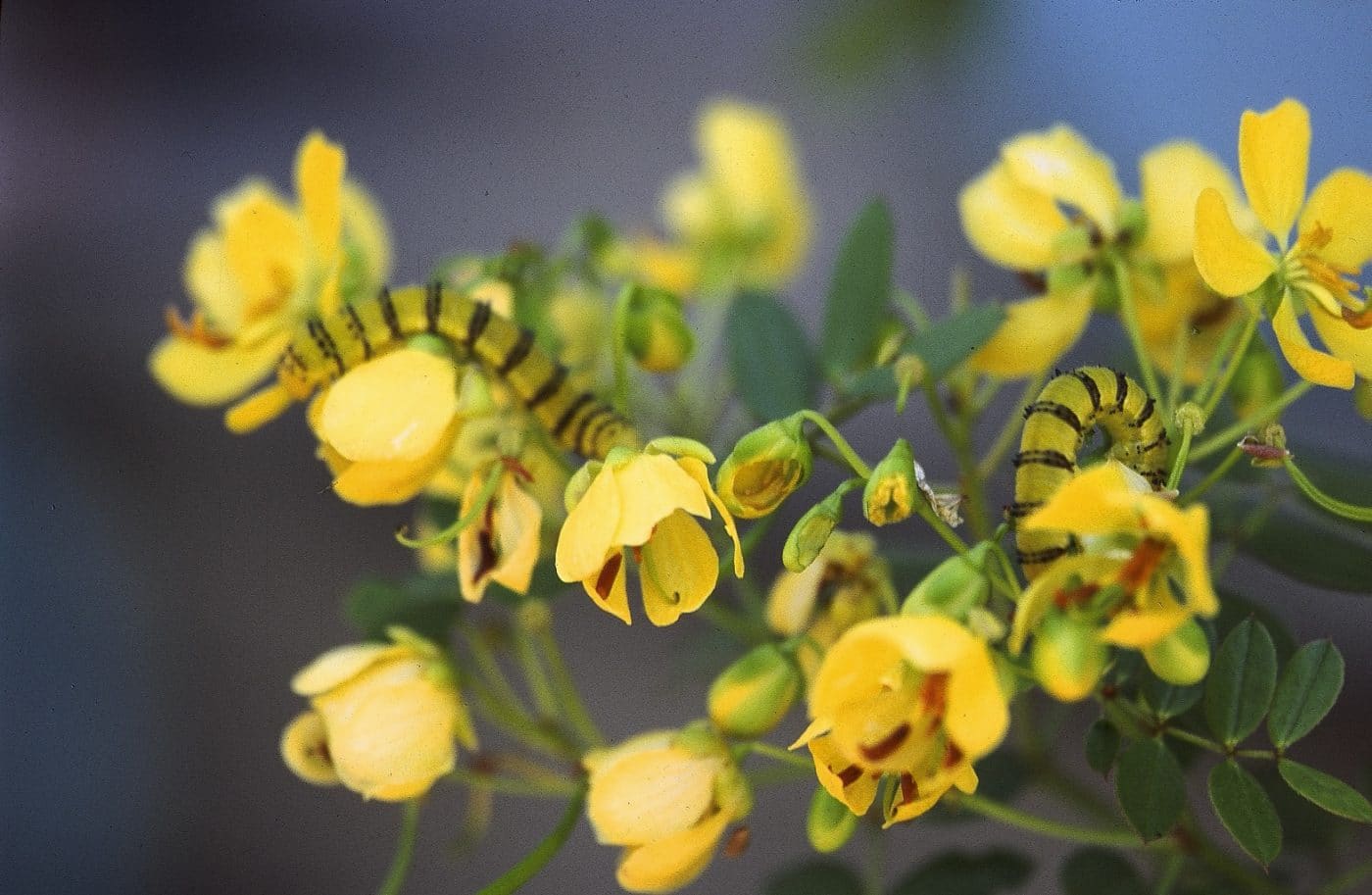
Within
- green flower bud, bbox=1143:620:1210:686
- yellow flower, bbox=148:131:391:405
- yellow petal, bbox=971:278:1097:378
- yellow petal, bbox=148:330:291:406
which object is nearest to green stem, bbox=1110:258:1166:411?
yellow petal, bbox=971:278:1097:378

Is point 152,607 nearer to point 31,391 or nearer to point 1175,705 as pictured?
point 31,391

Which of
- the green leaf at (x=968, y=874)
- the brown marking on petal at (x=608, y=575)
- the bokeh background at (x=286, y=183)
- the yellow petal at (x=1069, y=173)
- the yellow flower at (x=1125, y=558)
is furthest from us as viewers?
the bokeh background at (x=286, y=183)

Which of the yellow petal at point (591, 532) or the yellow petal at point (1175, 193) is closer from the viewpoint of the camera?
the yellow petal at point (591, 532)

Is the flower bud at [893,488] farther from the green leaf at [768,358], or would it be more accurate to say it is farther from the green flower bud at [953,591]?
the green leaf at [768,358]

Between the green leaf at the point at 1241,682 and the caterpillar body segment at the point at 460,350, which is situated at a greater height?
the caterpillar body segment at the point at 460,350

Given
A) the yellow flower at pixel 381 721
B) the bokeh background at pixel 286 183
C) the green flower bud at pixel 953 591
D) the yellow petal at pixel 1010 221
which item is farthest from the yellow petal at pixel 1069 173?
the yellow flower at pixel 381 721

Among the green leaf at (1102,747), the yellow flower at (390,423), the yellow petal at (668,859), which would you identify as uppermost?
the yellow flower at (390,423)

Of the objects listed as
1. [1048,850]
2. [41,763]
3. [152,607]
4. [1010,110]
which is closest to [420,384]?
[1048,850]

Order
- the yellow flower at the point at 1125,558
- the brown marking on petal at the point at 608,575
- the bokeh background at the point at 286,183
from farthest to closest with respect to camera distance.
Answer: the bokeh background at the point at 286,183 < the brown marking on petal at the point at 608,575 < the yellow flower at the point at 1125,558
